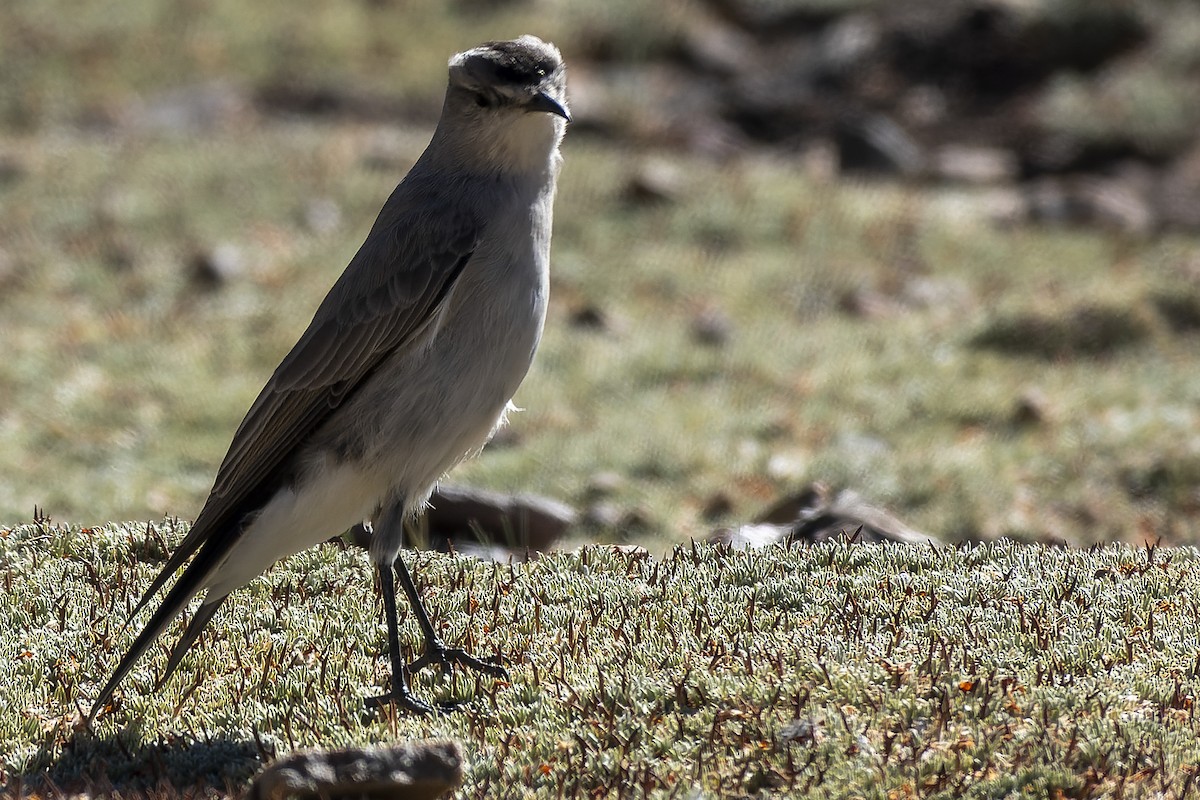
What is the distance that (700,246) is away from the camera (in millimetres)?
15617

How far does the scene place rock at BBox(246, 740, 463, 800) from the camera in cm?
472

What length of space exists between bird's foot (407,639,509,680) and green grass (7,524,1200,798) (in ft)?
0.22

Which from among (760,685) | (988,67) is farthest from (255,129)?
(760,685)

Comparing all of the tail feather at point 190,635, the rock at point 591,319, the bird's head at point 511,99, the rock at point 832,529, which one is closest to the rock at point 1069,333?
the rock at point 591,319

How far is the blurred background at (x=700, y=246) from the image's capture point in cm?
1108

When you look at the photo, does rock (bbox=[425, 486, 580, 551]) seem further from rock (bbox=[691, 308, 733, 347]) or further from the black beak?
rock (bbox=[691, 308, 733, 347])

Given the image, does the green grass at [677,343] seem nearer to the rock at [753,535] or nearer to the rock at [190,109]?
the rock at [190,109]

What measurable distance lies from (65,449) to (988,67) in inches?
536

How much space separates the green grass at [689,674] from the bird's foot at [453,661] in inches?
2.7

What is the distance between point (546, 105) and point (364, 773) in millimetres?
2742

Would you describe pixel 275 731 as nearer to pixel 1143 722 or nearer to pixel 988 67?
pixel 1143 722

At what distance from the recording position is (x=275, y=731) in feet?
18.6

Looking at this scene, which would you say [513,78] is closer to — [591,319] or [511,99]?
[511,99]

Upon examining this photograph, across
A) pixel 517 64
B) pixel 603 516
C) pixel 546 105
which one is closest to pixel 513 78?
pixel 517 64
